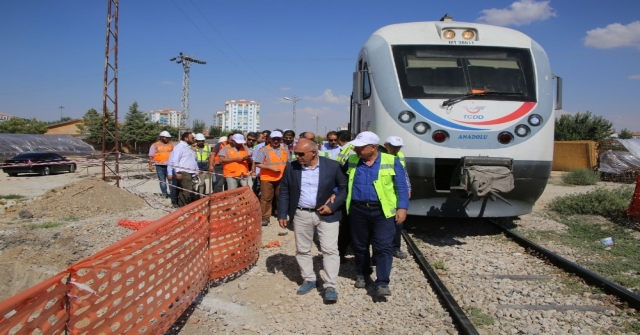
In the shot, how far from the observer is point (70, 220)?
932cm

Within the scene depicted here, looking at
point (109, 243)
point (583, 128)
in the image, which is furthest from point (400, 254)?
point (583, 128)

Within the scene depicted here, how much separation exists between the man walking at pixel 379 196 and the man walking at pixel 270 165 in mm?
3458

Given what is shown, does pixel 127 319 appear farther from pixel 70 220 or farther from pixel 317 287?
pixel 70 220

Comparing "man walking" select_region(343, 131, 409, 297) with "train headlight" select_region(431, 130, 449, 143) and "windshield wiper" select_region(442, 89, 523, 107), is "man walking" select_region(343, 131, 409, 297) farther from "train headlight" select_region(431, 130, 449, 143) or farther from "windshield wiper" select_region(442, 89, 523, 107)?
"windshield wiper" select_region(442, 89, 523, 107)

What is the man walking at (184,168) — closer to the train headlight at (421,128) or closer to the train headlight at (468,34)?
the train headlight at (421,128)

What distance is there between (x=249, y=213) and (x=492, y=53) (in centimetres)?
450

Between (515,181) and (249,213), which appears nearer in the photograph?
(249,213)

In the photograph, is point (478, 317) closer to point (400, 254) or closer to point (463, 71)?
point (400, 254)

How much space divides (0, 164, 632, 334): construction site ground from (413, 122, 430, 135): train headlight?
6.21 feet

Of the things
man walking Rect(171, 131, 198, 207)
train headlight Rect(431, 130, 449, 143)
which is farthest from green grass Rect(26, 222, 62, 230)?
train headlight Rect(431, 130, 449, 143)

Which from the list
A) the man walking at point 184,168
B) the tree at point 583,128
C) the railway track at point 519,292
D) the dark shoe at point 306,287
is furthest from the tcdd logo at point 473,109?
the tree at point 583,128

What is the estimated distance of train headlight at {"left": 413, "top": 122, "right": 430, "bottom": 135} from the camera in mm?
6895

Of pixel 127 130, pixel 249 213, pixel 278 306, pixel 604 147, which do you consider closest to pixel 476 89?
pixel 249 213

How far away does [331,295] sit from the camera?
4844mm
